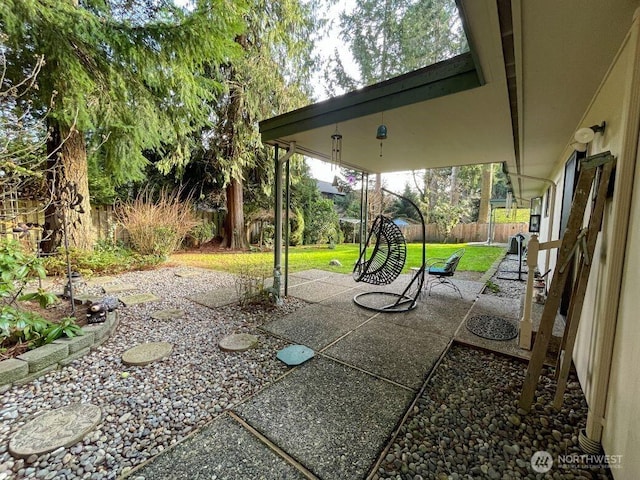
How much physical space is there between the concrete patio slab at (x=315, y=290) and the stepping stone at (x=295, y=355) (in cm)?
141

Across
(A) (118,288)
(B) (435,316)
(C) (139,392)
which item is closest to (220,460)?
(C) (139,392)

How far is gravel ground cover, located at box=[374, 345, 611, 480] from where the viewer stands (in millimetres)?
1330

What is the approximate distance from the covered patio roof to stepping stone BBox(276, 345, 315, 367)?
2.25m

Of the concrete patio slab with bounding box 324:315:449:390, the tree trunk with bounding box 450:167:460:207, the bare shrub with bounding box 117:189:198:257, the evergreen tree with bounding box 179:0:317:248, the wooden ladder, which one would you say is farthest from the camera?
the tree trunk with bounding box 450:167:460:207

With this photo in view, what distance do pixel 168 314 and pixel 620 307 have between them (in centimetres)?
391

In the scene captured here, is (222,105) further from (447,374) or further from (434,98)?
(447,374)

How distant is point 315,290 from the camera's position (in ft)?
14.6

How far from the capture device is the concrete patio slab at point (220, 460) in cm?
126

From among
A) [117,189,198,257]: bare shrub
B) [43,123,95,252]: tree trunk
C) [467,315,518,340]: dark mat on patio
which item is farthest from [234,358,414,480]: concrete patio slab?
[117,189,198,257]: bare shrub

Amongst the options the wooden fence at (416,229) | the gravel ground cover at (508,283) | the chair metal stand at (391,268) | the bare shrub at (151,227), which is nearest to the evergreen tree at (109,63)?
the bare shrub at (151,227)

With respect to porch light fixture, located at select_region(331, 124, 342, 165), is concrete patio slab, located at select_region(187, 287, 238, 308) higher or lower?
lower

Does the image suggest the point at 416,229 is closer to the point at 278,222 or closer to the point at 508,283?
the point at 508,283

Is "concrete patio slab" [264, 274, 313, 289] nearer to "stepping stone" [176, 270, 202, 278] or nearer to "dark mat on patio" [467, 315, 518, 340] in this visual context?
"stepping stone" [176, 270, 202, 278]

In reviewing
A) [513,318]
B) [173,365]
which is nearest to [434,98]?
[513,318]
